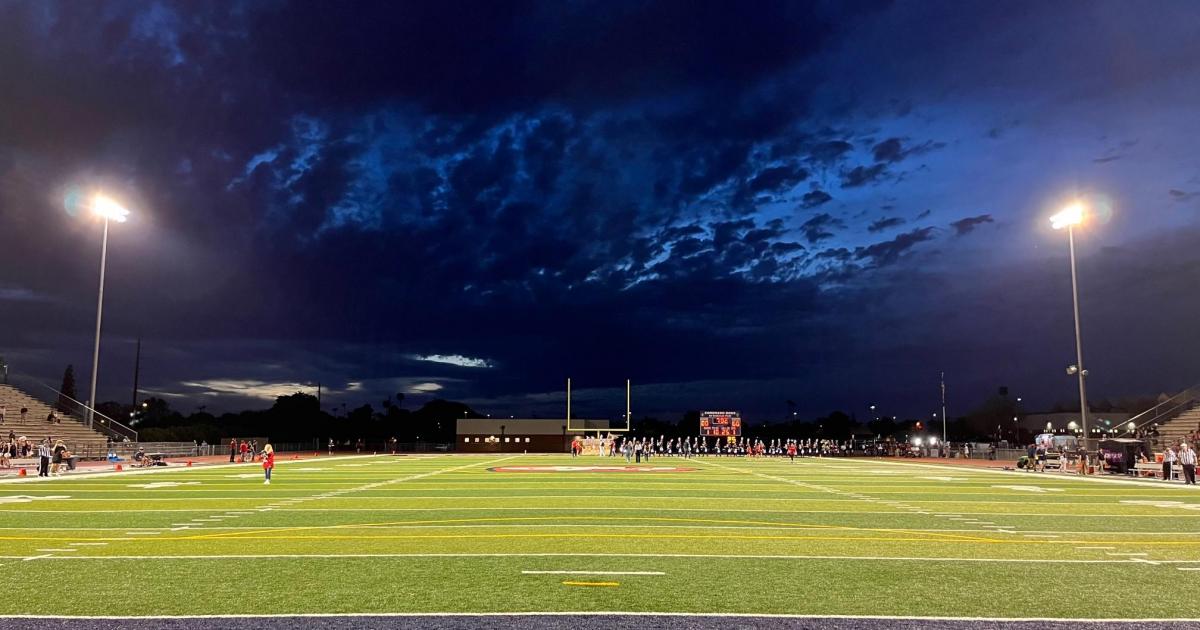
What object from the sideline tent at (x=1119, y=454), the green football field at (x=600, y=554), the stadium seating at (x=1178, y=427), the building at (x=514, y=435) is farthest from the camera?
the building at (x=514, y=435)

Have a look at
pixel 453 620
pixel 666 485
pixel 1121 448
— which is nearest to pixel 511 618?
pixel 453 620

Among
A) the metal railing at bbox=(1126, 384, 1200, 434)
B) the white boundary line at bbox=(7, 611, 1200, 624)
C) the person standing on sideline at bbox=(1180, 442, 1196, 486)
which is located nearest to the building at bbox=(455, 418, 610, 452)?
the metal railing at bbox=(1126, 384, 1200, 434)

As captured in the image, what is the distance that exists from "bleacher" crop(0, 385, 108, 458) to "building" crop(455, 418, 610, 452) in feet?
136

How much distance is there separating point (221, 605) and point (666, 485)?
53.3 feet

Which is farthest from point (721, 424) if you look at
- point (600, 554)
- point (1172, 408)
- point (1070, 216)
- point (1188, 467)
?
point (600, 554)

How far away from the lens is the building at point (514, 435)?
3167 inches

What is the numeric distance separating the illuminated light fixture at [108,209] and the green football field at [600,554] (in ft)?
57.6

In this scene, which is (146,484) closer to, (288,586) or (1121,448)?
(288,586)

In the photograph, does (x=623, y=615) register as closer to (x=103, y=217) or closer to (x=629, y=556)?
(x=629, y=556)

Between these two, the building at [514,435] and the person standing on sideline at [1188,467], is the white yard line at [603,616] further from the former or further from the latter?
Result: the building at [514,435]

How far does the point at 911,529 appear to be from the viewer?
38.6ft

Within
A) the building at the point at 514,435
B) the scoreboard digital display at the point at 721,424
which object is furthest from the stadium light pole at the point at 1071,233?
the building at the point at 514,435

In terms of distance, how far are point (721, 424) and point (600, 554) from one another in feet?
195

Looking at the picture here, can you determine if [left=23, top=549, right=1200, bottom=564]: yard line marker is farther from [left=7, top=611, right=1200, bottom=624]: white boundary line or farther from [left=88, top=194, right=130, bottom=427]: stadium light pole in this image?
[left=88, top=194, right=130, bottom=427]: stadium light pole
